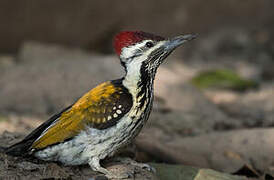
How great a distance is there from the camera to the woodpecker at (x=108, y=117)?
177 inches

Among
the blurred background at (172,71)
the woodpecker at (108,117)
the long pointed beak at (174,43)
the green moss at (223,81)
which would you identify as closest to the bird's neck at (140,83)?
the woodpecker at (108,117)

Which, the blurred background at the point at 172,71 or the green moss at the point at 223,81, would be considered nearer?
the blurred background at the point at 172,71

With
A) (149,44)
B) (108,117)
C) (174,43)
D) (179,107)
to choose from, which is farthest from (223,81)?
(108,117)

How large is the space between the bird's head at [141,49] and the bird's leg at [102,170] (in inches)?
32.0

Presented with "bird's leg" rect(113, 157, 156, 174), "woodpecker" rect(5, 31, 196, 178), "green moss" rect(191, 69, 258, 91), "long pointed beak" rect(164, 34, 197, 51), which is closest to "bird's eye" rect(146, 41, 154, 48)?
"woodpecker" rect(5, 31, 196, 178)

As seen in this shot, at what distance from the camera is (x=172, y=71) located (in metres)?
9.38

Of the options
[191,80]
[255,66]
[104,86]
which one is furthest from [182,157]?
[255,66]

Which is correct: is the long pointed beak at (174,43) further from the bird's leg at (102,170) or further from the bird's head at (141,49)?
the bird's leg at (102,170)

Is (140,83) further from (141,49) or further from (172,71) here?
(172,71)

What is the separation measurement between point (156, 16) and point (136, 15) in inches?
16.4

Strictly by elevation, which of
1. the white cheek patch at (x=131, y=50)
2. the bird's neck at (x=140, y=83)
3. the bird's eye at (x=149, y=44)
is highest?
the bird's eye at (x=149, y=44)

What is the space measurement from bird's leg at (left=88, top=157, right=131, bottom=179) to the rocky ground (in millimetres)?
75

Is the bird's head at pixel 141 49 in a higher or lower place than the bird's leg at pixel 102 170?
higher

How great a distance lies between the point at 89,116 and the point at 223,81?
520 cm
